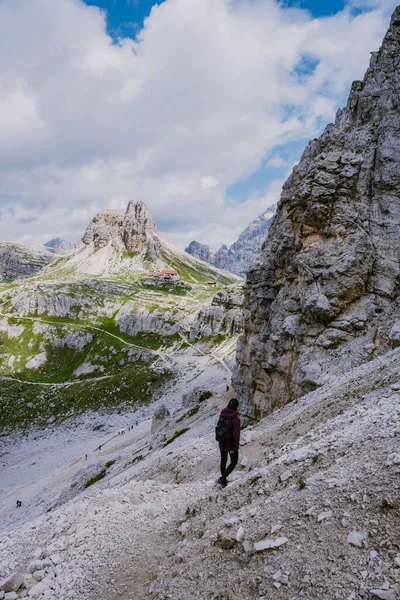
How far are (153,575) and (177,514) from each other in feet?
10.7

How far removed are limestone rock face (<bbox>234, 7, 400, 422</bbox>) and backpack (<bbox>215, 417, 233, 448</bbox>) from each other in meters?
18.1

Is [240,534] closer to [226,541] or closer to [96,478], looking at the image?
[226,541]

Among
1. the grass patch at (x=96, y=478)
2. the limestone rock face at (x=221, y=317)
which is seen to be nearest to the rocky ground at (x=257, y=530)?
the grass patch at (x=96, y=478)

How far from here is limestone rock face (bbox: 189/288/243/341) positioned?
137 m

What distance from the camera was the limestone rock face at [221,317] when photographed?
137375 millimetres

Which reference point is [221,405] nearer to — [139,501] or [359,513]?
[139,501]

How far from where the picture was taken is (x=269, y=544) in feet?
30.7

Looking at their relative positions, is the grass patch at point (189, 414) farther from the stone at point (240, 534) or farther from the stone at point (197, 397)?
the stone at point (240, 534)

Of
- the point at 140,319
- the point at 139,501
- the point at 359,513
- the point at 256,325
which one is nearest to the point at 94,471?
the point at 256,325

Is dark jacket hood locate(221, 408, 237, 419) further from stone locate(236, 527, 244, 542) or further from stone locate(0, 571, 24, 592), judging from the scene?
stone locate(0, 571, 24, 592)

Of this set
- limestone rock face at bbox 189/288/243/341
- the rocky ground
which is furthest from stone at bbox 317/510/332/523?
limestone rock face at bbox 189/288/243/341

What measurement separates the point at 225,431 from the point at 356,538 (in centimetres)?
714

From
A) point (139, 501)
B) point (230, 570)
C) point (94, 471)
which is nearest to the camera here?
point (230, 570)

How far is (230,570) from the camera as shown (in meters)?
9.50
